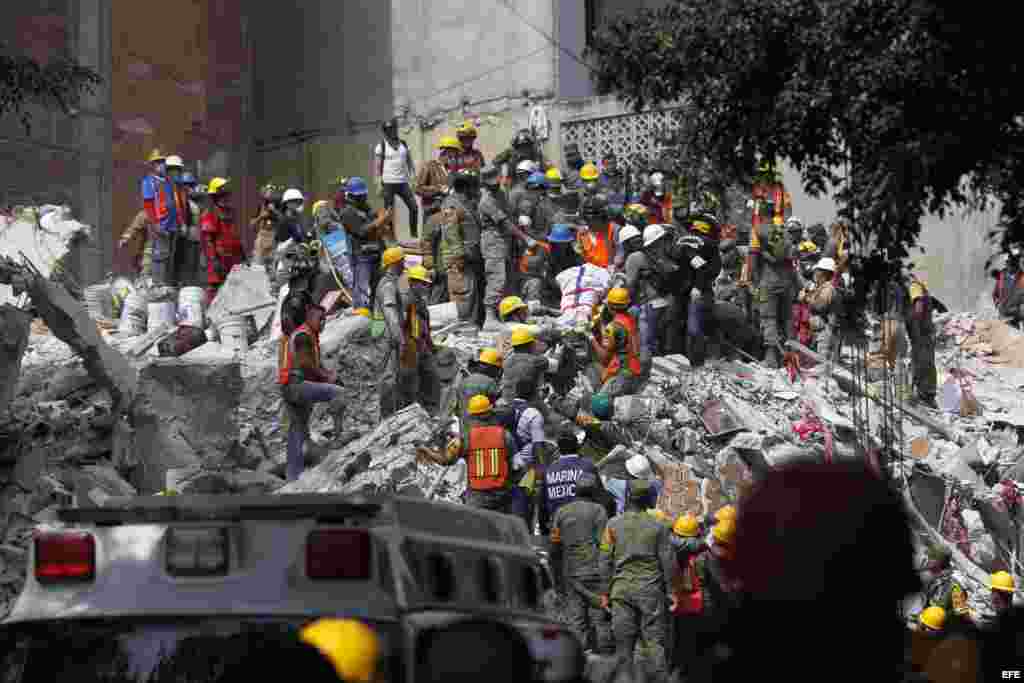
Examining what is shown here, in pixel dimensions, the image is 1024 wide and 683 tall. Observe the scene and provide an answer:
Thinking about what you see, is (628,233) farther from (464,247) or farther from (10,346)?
(10,346)

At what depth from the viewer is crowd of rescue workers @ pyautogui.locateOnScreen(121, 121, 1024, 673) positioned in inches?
481

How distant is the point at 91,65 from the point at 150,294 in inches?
421

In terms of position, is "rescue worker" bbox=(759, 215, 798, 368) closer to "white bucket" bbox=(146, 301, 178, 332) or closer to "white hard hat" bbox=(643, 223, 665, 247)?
"white hard hat" bbox=(643, 223, 665, 247)

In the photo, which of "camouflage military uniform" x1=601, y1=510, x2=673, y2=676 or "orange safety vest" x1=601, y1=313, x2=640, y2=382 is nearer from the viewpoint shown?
"camouflage military uniform" x1=601, y1=510, x2=673, y2=676

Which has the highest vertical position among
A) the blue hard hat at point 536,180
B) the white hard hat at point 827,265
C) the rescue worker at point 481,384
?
the blue hard hat at point 536,180

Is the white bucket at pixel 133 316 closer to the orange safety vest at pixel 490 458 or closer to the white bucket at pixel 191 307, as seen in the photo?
the white bucket at pixel 191 307

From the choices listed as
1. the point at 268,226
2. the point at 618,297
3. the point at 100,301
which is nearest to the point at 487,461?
the point at 618,297

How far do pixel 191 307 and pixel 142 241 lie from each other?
5.89 feet

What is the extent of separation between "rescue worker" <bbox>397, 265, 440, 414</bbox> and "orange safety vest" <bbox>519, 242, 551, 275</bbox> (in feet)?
9.90

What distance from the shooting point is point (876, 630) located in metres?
3.29

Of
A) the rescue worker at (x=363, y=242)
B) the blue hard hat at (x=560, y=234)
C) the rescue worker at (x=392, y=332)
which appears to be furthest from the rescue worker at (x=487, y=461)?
the blue hard hat at (x=560, y=234)

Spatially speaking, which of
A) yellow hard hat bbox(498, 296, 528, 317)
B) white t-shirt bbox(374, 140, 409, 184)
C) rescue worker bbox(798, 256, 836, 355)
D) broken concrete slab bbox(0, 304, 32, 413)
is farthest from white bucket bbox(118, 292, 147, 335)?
rescue worker bbox(798, 256, 836, 355)

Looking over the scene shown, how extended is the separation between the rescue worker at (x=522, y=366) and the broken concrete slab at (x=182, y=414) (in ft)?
10.3

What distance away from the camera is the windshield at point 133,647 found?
17.7 feet
